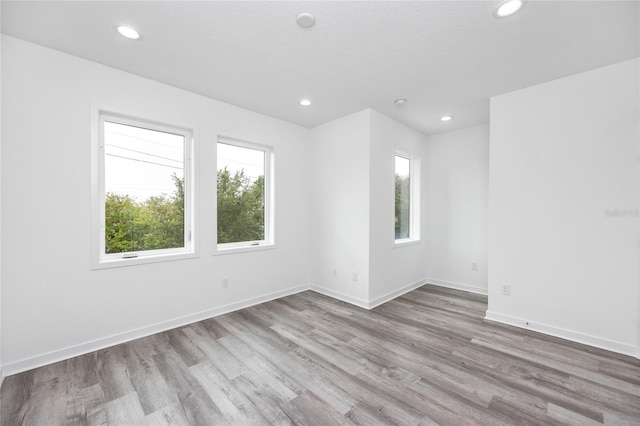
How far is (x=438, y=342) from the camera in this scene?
2.66m

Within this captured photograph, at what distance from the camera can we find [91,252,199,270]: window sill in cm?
254

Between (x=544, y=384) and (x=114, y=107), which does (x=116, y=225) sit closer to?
(x=114, y=107)

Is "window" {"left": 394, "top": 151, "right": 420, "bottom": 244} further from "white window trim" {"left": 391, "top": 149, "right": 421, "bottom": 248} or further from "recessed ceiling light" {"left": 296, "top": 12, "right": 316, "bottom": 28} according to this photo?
"recessed ceiling light" {"left": 296, "top": 12, "right": 316, "bottom": 28}

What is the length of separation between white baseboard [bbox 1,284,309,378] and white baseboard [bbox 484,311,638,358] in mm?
2977

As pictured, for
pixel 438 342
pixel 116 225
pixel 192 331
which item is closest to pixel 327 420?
pixel 438 342

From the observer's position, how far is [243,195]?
379 cm

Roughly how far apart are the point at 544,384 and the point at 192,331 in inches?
124

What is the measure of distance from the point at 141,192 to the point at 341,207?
2.48 meters

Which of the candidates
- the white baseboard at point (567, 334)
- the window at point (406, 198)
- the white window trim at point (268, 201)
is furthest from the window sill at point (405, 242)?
the white window trim at point (268, 201)

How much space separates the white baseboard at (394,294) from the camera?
364 centimetres

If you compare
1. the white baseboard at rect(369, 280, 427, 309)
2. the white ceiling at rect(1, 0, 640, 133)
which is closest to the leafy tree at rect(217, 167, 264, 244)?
the white ceiling at rect(1, 0, 640, 133)

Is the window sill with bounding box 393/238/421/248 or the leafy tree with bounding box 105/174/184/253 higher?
the leafy tree with bounding box 105/174/184/253

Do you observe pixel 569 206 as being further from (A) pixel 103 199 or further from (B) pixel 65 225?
(B) pixel 65 225

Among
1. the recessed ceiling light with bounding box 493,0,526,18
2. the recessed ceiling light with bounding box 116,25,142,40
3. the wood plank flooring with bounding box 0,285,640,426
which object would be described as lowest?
the wood plank flooring with bounding box 0,285,640,426
